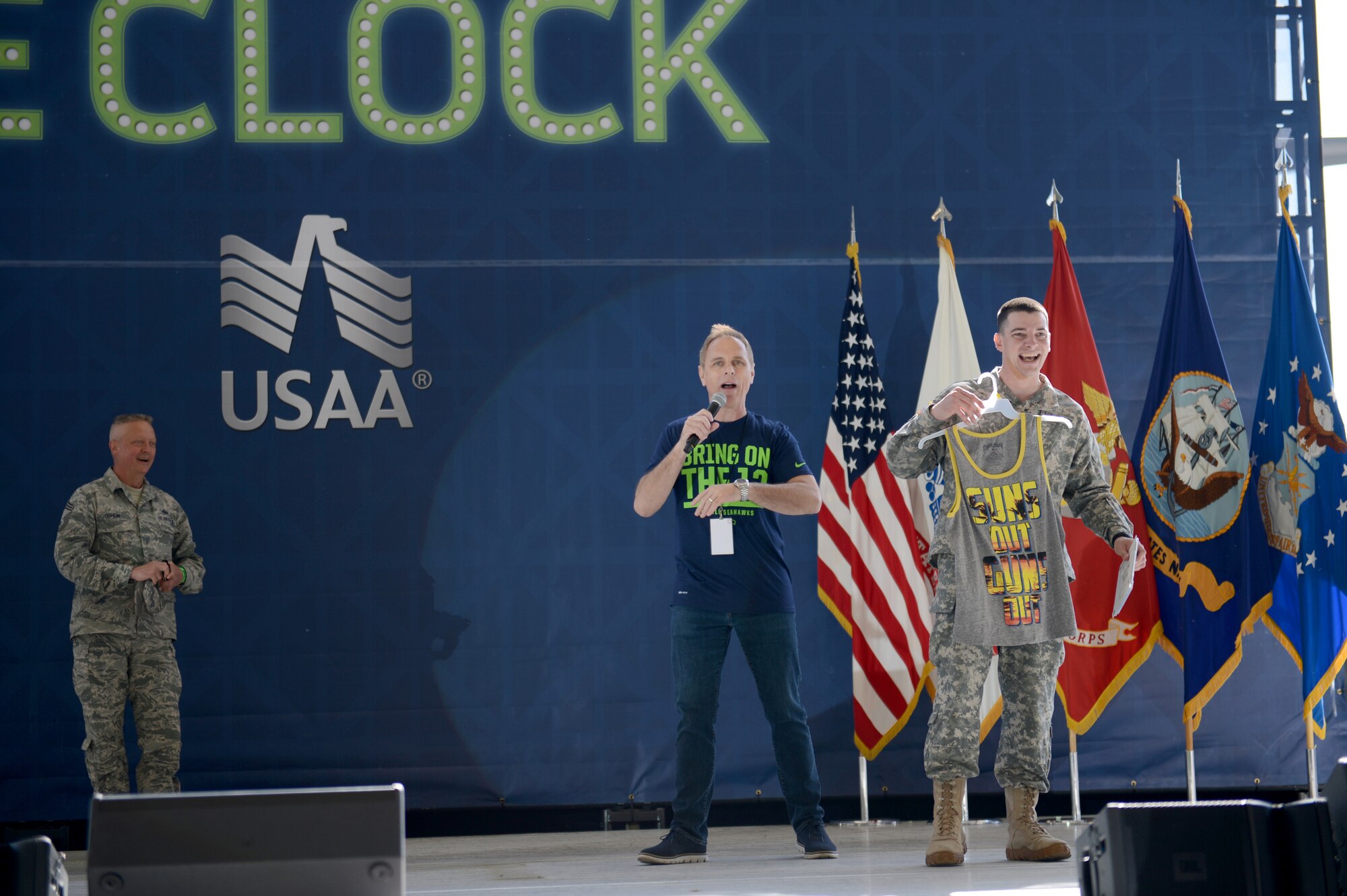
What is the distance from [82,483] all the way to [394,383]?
1.20 metres

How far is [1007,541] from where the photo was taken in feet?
12.7

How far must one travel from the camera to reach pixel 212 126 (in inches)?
203

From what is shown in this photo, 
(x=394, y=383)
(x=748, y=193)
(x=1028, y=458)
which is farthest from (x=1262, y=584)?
(x=394, y=383)

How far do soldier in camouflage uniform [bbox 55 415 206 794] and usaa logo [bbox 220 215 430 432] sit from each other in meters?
0.55

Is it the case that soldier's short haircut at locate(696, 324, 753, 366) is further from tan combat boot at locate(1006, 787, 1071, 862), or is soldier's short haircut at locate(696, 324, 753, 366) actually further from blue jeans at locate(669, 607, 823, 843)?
tan combat boot at locate(1006, 787, 1071, 862)

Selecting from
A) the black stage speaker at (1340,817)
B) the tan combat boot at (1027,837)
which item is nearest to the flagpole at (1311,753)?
the tan combat boot at (1027,837)

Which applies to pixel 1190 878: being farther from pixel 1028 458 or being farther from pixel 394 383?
pixel 394 383

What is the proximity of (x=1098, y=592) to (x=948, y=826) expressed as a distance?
1422 millimetres

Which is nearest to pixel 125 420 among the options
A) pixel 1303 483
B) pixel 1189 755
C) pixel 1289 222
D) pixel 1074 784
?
pixel 1074 784

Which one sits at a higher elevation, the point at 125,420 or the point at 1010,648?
the point at 125,420

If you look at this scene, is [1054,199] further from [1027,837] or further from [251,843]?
[251,843]

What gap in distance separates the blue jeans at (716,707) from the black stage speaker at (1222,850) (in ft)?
5.60

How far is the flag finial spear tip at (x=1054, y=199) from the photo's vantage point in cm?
521

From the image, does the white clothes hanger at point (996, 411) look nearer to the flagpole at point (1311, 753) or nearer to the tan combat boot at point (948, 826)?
Result: the tan combat boot at point (948, 826)
